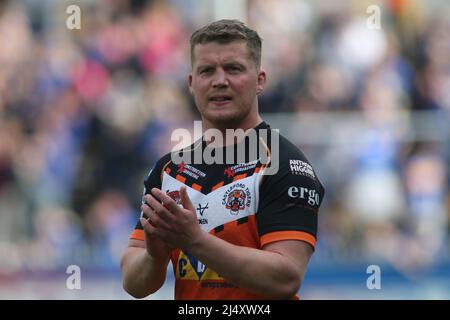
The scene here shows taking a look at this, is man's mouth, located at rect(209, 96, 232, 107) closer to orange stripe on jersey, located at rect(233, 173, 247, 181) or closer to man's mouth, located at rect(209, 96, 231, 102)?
man's mouth, located at rect(209, 96, 231, 102)

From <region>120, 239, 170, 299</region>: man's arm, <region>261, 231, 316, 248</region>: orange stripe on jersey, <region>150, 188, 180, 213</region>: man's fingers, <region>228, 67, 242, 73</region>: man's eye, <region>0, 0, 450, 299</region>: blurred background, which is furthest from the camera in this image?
<region>0, 0, 450, 299</region>: blurred background

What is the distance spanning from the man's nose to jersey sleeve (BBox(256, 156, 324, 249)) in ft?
1.38

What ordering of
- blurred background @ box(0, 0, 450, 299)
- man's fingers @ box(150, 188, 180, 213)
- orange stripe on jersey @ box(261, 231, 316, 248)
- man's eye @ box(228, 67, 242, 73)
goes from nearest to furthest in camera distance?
1. man's fingers @ box(150, 188, 180, 213)
2. orange stripe on jersey @ box(261, 231, 316, 248)
3. man's eye @ box(228, 67, 242, 73)
4. blurred background @ box(0, 0, 450, 299)

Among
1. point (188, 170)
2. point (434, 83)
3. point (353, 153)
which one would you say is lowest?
point (188, 170)

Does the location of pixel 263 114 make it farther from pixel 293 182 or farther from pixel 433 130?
pixel 293 182

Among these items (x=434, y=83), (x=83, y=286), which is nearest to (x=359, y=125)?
(x=434, y=83)

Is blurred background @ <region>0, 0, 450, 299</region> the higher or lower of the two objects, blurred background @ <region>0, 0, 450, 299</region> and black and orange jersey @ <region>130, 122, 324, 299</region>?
the higher

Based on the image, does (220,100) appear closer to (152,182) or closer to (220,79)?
(220,79)

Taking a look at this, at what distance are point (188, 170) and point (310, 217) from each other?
2.00 feet

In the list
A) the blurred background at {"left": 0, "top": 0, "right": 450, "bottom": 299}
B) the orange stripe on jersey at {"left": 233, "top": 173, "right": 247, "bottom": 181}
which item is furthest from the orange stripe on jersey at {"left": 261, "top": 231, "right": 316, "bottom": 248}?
the blurred background at {"left": 0, "top": 0, "right": 450, "bottom": 299}

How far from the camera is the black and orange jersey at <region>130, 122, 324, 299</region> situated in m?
3.60

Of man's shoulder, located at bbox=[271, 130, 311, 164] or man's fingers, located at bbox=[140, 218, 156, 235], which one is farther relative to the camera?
man's shoulder, located at bbox=[271, 130, 311, 164]
